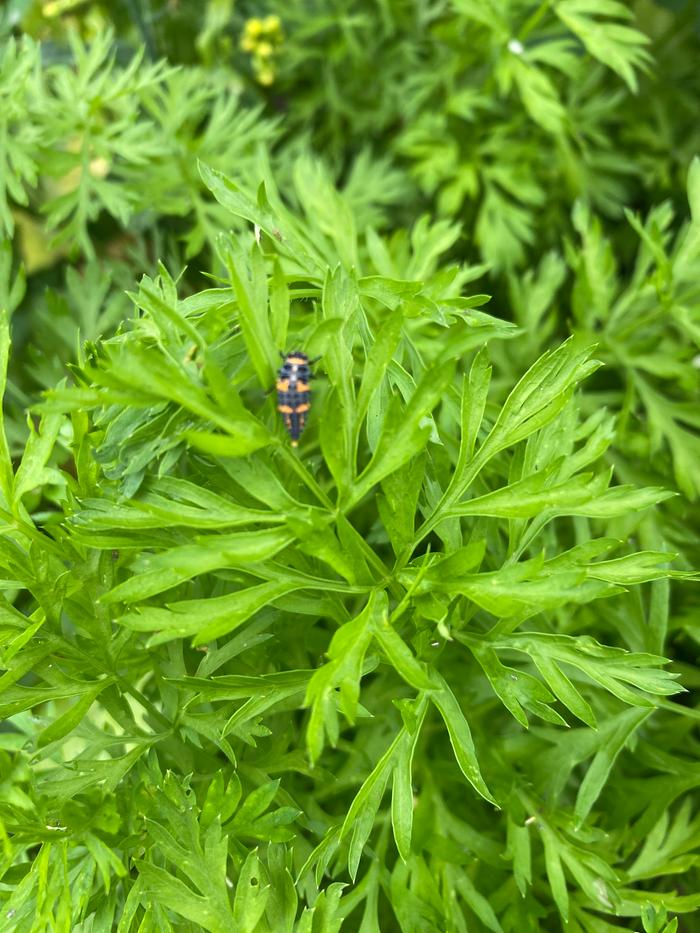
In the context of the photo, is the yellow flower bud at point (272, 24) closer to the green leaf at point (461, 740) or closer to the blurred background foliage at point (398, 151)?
the blurred background foliage at point (398, 151)

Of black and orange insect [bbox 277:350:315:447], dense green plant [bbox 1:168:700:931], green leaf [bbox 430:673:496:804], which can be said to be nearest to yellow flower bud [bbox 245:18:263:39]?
dense green plant [bbox 1:168:700:931]

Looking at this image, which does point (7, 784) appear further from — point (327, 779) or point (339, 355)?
point (339, 355)

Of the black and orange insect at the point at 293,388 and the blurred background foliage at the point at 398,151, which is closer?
the black and orange insect at the point at 293,388

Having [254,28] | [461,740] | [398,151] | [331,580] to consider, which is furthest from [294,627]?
[254,28]

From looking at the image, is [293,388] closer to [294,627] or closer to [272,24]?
[294,627]

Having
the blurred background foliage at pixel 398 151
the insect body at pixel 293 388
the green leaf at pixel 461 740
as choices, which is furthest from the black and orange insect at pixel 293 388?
the blurred background foliage at pixel 398 151
